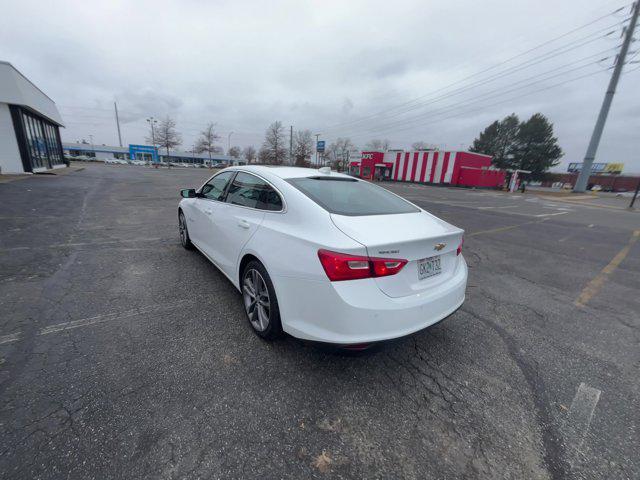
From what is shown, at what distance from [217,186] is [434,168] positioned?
44771 mm

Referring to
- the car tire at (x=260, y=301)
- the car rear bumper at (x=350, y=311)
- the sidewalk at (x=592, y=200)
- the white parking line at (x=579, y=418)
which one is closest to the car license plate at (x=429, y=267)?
the car rear bumper at (x=350, y=311)

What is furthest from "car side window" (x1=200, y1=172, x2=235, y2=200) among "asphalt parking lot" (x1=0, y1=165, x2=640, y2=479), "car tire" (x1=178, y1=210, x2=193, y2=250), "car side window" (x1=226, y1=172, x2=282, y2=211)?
"asphalt parking lot" (x1=0, y1=165, x2=640, y2=479)

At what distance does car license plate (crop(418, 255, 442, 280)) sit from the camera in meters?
2.20

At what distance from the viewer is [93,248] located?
16.3 feet

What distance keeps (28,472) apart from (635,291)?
7.16 metres

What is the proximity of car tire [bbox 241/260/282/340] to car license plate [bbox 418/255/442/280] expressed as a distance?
118cm

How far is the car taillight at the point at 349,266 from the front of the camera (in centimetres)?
192

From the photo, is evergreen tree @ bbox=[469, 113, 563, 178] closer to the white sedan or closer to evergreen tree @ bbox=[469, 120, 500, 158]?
evergreen tree @ bbox=[469, 120, 500, 158]

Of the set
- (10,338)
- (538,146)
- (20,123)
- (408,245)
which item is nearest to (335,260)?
(408,245)

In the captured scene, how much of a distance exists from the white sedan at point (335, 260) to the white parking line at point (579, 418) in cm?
100

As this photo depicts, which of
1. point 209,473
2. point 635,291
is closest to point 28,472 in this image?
point 209,473

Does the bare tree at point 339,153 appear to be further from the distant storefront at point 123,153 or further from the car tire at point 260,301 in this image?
the car tire at point 260,301

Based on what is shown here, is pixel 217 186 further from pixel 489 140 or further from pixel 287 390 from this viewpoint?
pixel 489 140

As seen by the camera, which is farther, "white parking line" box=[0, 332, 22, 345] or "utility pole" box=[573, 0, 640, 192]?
"utility pole" box=[573, 0, 640, 192]
